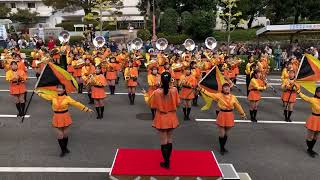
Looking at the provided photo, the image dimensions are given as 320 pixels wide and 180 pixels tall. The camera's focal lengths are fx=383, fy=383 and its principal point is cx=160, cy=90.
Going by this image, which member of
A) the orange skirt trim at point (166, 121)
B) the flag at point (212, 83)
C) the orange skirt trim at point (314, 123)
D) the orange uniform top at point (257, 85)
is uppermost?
the flag at point (212, 83)

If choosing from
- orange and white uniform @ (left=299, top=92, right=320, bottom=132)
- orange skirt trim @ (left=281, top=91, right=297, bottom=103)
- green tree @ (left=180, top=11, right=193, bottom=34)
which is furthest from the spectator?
orange and white uniform @ (left=299, top=92, right=320, bottom=132)

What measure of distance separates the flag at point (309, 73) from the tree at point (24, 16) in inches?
1746

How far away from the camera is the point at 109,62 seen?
1614 centimetres

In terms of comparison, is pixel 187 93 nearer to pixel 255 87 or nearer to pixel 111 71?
pixel 255 87

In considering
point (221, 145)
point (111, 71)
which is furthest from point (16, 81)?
point (221, 145)

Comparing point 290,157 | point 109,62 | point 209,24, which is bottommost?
point 290,157

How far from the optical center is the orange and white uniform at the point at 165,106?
314 inches

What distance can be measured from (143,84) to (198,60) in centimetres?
416

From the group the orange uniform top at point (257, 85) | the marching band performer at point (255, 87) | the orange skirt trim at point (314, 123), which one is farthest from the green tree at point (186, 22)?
the orange skirt trim at point (314, 123)

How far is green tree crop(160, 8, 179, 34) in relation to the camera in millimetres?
37219

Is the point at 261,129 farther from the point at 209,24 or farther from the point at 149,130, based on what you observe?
the point at 209,24

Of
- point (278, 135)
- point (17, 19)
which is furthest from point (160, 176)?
point (17, 19)

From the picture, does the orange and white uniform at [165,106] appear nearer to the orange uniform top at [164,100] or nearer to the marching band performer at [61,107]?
the orange uniform top at [164,100]

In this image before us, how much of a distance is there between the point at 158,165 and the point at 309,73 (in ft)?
18.7
